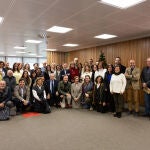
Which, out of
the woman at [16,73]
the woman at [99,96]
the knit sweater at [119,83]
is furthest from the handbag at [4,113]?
the knit sweater at [119,83]

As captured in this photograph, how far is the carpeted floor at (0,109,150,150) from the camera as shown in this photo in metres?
3.12

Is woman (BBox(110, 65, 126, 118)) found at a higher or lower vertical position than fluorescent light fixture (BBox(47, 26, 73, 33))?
lower

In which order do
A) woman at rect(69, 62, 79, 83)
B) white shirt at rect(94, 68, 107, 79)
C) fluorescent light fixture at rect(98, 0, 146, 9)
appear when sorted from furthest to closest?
Answer: 1. woman at rect(69, 62, 79, 83)
2. white shirt at rect(94, 68, 107, 79)
3. fluorescent light fixture at rect(98, 0, 146, 9)

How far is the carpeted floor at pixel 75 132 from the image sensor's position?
312cm

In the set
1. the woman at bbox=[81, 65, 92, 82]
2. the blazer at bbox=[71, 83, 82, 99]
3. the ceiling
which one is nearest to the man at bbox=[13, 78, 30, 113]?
the blazer at bbox=[71, 83, 82, 99]

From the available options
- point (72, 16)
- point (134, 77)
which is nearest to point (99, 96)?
point (134, 77)

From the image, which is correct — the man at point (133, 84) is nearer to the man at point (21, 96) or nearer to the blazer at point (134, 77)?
the blazer at point (134, 77)

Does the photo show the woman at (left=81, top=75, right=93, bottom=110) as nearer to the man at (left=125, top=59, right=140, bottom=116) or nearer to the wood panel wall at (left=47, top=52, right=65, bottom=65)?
the man at (left=125, top=59, right=140, bottom=116)

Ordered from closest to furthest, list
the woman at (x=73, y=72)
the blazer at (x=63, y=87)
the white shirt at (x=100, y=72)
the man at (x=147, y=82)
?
1. the man at (x=147, y=82)
2. the white shirt at (x=100, y=72)
3. the blazer at (x=63, y=87)
4. the woman at (x=73, y=72)

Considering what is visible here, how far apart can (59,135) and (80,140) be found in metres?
0.48

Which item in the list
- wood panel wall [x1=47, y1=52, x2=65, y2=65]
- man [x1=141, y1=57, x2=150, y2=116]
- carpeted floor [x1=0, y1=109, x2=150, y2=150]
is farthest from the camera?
wood panel wall [x1=47, y1=52, x2=65, y2=65]

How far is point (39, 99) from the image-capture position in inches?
217

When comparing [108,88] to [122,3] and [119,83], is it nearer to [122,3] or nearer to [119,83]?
[119,83]

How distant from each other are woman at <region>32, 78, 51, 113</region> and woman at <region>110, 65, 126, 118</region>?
200 cm
